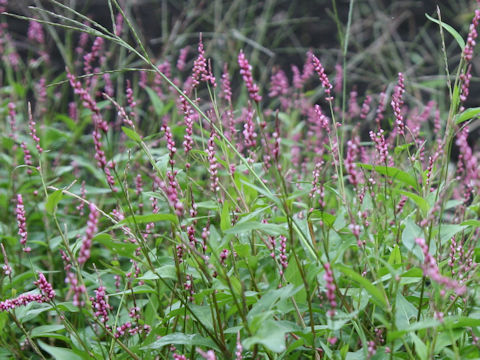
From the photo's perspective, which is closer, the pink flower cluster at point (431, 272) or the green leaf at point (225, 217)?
the pink flower cluster at point (431, 272)

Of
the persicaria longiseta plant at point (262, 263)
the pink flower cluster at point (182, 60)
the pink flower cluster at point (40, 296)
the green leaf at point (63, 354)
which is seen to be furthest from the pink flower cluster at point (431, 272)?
the pink flower cluster at point (182, 60)

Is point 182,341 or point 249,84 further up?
point 249,84

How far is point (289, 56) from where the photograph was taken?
5.26 metres

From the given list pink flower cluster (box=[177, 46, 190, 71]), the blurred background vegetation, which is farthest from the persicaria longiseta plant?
the blurred background vegetation

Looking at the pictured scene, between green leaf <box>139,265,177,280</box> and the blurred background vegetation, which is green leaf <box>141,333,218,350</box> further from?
the blurred background vegetation

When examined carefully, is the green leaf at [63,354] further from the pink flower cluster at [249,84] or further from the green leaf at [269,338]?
the pink flower cluster at [249,84]

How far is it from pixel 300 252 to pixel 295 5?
4329mm

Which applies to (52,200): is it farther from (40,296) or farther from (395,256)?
(395,256)

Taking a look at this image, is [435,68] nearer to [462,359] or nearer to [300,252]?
[300,252]

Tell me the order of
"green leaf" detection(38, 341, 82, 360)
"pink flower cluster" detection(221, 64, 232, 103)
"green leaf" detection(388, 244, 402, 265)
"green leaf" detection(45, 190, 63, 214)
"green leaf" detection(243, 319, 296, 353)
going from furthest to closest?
"pink flower cluster" detection(221, 64, 232, 103) < "green leaf" detection(388, 244, 402, 265) < "green leaf" detection(45, 190, 63, 214) < "green leaf" detection(38, 341, 82, 360) < "green leaf" detection(243, 319, 296, 353)

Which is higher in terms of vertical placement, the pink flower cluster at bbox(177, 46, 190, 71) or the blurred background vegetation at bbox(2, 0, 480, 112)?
the pink flower cluster at bbox(177, 46, 190, 71)

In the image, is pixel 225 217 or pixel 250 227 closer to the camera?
pixel 250 227

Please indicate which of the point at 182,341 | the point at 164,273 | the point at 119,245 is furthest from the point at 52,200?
the point at 182,341

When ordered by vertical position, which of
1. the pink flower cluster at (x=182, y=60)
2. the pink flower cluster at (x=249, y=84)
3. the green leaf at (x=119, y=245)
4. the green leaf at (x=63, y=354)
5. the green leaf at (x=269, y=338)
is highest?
the pink flower cluster at (x=249, y=84)
